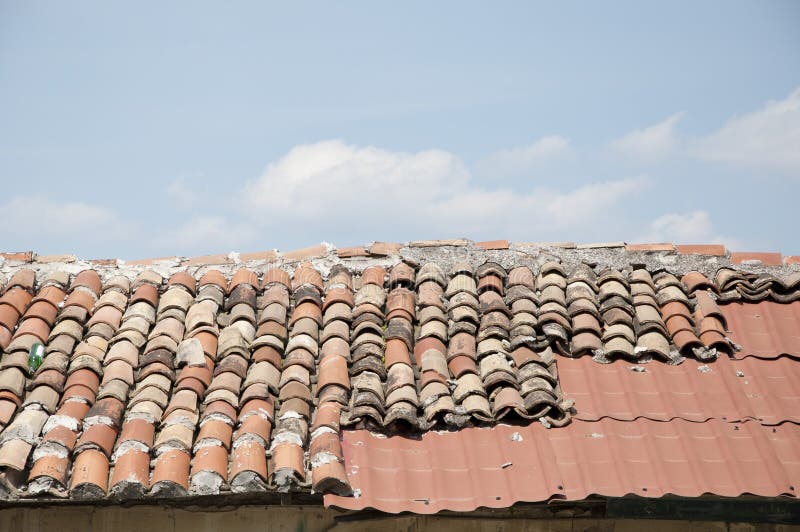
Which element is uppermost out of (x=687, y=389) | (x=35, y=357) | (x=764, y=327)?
(x=35, y=357)

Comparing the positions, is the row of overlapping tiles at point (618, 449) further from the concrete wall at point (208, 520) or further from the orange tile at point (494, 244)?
the orange tile at point (494, 244)

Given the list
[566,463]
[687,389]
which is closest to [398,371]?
[566,463]

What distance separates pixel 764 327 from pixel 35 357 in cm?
554

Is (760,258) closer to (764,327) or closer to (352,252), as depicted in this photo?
(764,327)

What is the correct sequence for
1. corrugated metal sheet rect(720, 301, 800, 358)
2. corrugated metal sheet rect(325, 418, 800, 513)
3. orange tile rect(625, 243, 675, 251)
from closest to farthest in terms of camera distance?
corrugated metal sheet rect(325, 418, 800, 513) → corrugated metal sheet rect(720, 301, 800, 358) → orange tile rect(625, 243, 675, 251)

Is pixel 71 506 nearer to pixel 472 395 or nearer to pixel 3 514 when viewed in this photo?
pixel 3 514

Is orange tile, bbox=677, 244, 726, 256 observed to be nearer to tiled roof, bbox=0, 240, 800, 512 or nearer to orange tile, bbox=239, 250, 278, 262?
tiled roof, bbox=0, 240, 800, 512

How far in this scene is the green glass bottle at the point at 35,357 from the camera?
6514 mm

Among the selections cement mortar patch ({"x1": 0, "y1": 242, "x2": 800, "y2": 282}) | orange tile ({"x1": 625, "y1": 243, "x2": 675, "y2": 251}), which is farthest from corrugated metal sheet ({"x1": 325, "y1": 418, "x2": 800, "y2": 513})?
orange tile ({"x1": 625, "y1": 243, "x2": 675, "y2": 251})

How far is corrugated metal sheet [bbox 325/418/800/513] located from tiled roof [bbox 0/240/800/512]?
1 cm

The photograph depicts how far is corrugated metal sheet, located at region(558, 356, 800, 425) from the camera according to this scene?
20.1ft

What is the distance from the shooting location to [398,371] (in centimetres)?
636

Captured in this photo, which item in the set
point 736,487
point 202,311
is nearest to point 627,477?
point 736,487

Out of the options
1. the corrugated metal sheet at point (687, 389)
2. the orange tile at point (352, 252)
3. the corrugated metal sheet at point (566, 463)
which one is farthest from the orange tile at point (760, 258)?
the orange tile at point (352, 252)
